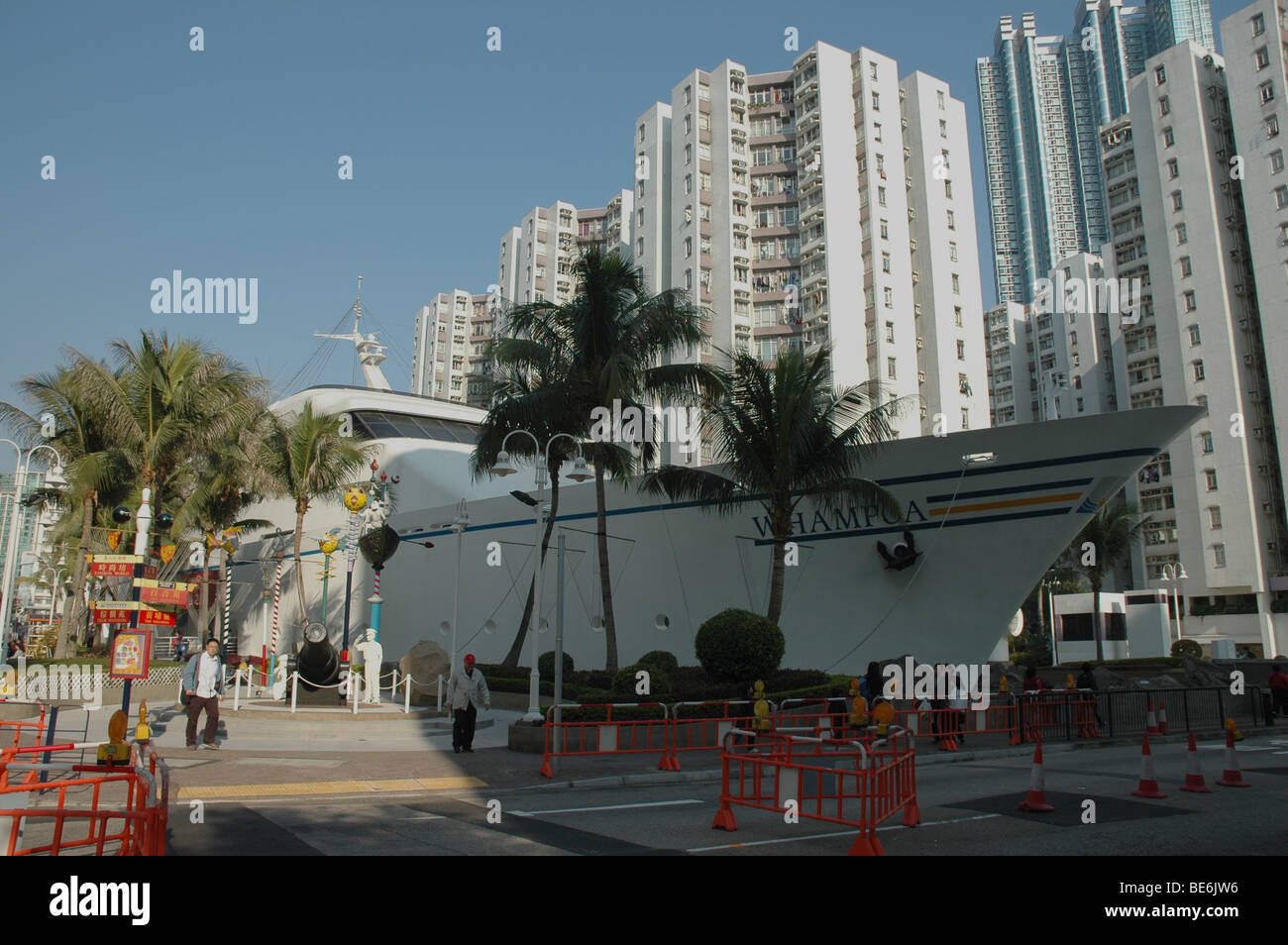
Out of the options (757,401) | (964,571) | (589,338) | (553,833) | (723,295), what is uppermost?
(723,295)

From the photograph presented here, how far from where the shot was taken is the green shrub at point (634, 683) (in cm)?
1775

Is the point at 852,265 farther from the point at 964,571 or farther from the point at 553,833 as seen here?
the point at 553,833

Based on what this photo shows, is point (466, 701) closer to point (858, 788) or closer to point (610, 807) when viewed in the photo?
point (610, 807)

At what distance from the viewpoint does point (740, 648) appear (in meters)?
18.5

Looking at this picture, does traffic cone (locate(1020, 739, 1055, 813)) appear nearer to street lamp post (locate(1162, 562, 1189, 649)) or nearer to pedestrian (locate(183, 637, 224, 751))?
pedestrian (locate(183, 637, 224, 751))

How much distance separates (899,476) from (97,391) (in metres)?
23.6

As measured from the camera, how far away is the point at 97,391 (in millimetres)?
27031

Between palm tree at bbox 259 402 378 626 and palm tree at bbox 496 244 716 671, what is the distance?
13.5 m

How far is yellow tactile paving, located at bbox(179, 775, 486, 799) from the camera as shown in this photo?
1100cm

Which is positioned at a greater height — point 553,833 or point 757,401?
point 757,401

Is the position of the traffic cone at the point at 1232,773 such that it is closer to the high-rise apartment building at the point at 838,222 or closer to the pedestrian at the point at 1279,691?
the pedestrian at the point at 1279,691
